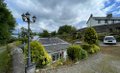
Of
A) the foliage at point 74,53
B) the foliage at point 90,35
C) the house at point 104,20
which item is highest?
the house at point 104,20

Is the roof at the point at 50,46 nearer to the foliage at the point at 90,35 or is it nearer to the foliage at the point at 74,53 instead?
the foliage at the point at 74,53

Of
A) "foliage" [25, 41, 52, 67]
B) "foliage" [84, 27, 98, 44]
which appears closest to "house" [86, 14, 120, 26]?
"foliage" [84, 27, 98, 44]

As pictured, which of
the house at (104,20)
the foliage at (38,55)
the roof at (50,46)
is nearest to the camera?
the foliage at (38,55)

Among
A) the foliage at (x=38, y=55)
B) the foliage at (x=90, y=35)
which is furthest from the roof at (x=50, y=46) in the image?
the foliage at (x=38, y=55)

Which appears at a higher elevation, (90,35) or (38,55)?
(90,35)

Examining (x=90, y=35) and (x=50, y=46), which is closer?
(x=50, y=46)

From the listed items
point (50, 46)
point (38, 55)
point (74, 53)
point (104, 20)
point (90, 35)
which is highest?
point (104, 20)

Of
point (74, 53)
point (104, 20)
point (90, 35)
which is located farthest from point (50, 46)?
point (104, 20)

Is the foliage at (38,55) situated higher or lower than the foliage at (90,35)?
lower

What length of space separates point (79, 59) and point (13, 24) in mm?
34098

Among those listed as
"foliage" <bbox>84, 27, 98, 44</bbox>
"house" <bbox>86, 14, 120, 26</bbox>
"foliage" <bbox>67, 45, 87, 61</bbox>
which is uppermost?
"house" <bbox>86, 14, 120, 26</bbox>

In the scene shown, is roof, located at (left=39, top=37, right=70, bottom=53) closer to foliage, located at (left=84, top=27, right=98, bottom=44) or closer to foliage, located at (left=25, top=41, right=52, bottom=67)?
Result: foliage, located at (left=84, top=27, right=98, bottom=44)

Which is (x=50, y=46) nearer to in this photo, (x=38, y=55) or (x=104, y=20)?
(x=38, y=55)

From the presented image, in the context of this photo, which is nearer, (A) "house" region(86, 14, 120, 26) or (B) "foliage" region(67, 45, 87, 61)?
(B) "foliage" region(67, 45, 87, 61)
